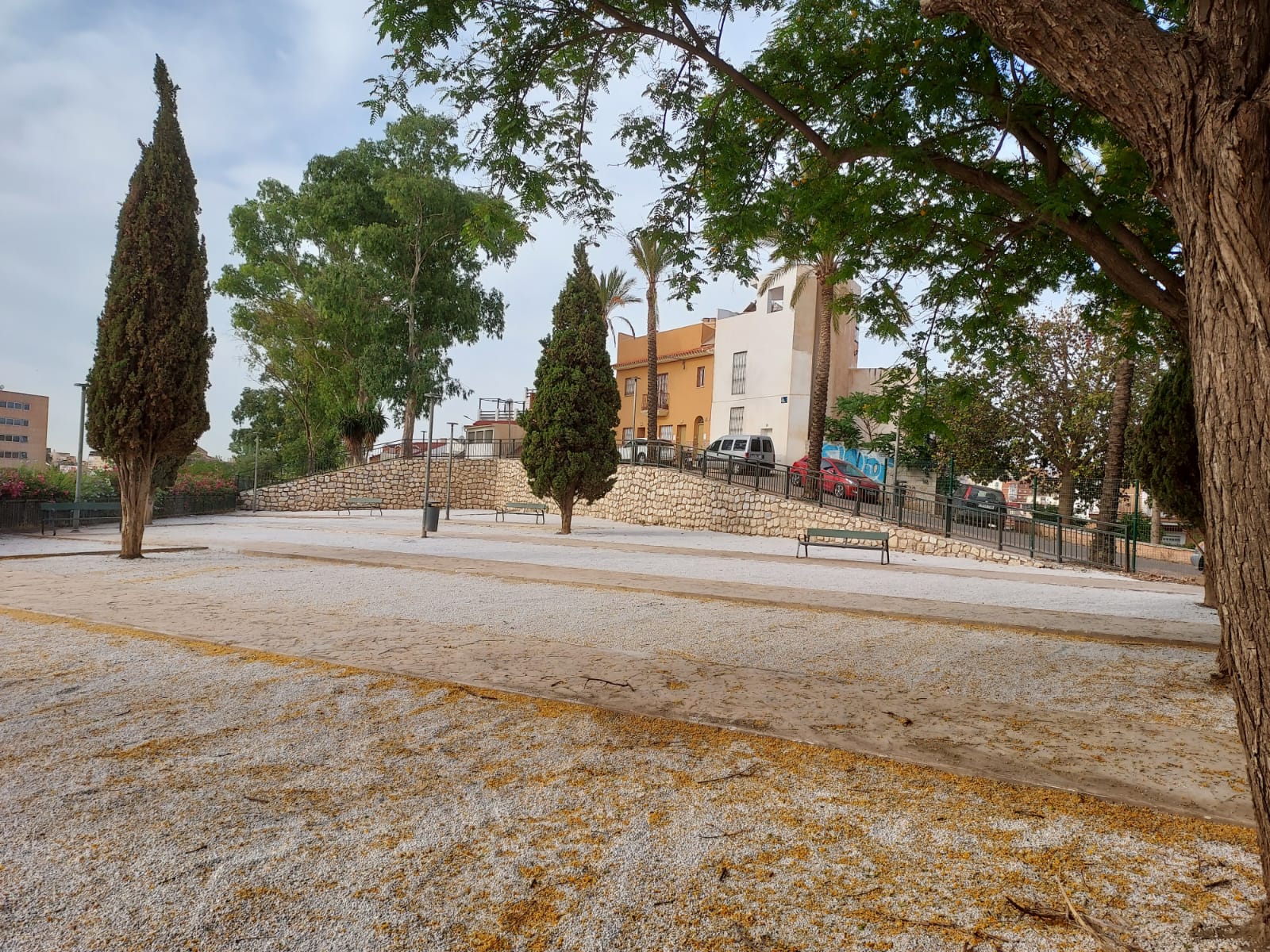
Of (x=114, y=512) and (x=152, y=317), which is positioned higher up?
(x=152, y=317)

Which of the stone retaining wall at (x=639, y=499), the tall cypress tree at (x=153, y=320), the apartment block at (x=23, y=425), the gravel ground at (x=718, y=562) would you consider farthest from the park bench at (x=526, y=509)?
the apartment block at (x=23, y=425)

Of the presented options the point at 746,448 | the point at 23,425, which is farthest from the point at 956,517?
the point at 23,425

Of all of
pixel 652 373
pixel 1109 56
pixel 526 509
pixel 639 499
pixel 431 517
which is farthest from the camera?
pixel 652 373

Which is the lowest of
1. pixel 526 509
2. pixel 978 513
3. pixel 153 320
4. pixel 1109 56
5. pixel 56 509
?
pixel 56 509

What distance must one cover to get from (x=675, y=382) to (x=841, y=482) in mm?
21587

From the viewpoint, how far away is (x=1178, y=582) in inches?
575

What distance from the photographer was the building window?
35.7 meters

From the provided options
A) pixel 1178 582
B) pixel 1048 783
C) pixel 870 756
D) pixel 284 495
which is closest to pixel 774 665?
pixel 870 756

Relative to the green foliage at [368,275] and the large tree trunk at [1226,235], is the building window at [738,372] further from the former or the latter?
the large tree trunk at [1226,235]

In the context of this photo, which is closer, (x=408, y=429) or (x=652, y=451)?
(x=652, y=451)

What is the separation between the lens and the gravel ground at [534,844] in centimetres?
215

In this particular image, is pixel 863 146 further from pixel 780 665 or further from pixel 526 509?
pixel 526 509

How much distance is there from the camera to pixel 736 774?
11.0 feet

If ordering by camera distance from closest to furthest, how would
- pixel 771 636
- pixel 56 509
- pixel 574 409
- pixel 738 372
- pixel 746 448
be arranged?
pixel 771 636, pixel 56 509, pixel 574 409, pixel 746 448, pixel 738 372
